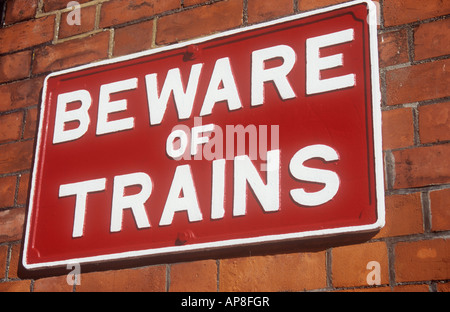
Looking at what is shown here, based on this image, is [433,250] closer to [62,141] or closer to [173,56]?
[173,56]

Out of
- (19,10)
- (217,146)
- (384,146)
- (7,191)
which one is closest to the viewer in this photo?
(384,146)

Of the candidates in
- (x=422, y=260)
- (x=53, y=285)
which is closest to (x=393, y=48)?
(x=422, y=260)

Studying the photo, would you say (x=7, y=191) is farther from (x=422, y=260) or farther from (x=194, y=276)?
(x=422, y=260)

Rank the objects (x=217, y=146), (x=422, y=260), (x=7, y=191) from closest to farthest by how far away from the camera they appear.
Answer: (x=422, y=260) → (x=217, y=146) → (x=7, y=191)

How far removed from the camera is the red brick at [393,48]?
53.7 inches

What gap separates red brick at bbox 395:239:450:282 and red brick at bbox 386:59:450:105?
0.93ft

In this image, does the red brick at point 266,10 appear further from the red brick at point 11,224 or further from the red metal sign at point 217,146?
the red brick at point 11,224

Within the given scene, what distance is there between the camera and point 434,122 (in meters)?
1.29

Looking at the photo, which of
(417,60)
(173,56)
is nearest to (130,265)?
(173,56)

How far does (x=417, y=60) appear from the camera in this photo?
1.34 metres

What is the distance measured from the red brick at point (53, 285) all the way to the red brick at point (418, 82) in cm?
80

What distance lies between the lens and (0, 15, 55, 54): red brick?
1.81m

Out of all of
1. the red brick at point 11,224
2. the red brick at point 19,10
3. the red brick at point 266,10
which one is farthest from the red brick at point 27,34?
the red brick at point 266,10

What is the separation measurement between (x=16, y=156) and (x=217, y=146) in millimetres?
558
